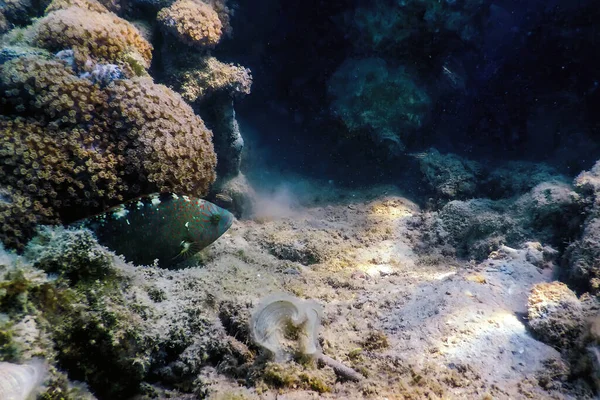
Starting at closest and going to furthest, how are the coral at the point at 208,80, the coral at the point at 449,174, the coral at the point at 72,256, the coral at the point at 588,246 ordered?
the coral at the point at 72,256, the coral at the point at 588,246, the coral at the point at 208,80, the coral at the point at 449,174

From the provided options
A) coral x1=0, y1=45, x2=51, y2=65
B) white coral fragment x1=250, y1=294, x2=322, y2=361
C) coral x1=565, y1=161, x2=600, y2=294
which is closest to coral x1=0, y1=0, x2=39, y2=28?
coral x1=0, y1=45, x2=51, y2=65

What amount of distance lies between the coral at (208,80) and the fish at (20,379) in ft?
15.4

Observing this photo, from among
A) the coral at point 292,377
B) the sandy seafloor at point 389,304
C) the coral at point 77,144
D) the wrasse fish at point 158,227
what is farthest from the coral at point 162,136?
the coral at point 292,377

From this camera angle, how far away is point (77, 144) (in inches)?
122

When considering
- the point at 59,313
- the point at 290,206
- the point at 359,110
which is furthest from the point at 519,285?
the point at 359,110

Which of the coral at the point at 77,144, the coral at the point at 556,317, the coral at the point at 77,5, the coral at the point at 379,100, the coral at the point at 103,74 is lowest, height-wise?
the coral at the point at 556,317

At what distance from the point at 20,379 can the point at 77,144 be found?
2.43 meters

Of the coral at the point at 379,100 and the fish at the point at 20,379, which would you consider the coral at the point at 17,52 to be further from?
the coral at the point at 379,100

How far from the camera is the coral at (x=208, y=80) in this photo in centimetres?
547

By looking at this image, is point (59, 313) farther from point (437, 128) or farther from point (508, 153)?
point (508, 153)

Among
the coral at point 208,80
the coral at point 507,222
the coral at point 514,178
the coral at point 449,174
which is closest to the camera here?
the coral at point 507,222

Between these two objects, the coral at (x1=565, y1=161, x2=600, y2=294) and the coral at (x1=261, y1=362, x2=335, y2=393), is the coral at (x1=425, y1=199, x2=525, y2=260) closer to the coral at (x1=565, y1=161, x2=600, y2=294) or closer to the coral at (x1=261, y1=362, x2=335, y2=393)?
the coral at (x1=565, y1=161, x2=600, y2=294)

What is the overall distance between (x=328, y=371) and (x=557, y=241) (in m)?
3.84

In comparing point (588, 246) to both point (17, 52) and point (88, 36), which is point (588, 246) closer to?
point (88, 36)
